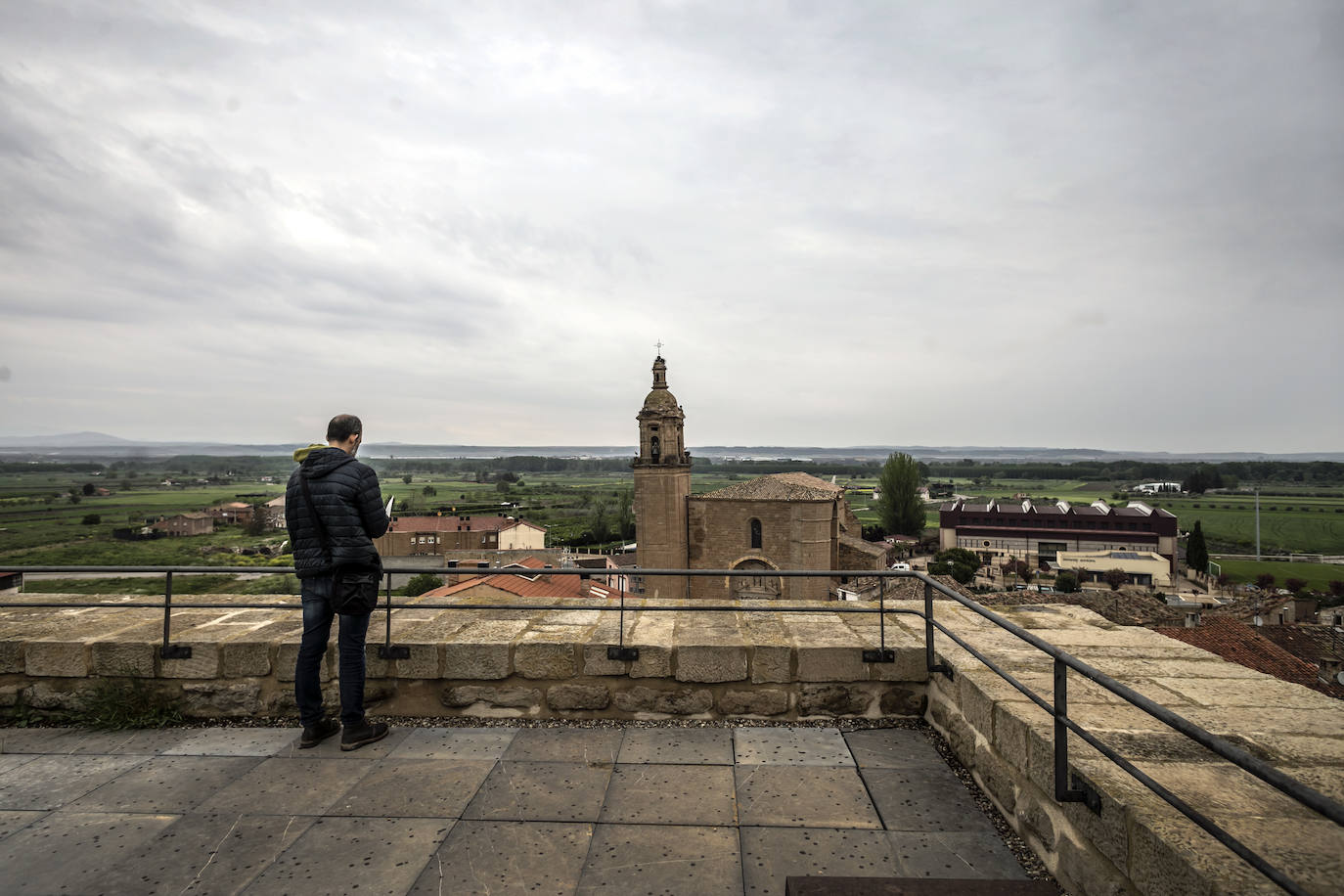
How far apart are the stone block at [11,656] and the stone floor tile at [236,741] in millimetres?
1320

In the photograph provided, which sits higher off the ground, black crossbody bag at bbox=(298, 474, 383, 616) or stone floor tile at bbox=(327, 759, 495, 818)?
black crossbody bag at bbox=(298, 474, 383, 616)

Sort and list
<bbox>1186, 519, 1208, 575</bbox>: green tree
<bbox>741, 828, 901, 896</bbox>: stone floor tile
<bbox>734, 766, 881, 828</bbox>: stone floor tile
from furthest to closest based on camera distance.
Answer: <bbox>1186, 519, 1208, 575</bbox>: green tree, <bbox>734, 766, 881, 828</bbox>: stone floor tile, <bbox>741, 828, 901, 896</bbox>: stone floor tile

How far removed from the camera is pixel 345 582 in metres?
3.25

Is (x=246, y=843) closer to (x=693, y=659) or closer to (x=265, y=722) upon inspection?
(x=265, y=722)

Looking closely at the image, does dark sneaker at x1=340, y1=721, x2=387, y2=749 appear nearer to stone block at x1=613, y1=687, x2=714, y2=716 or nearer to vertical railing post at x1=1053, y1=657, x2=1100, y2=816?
stone block at x1=613, y1=687, x2=714, y2=716

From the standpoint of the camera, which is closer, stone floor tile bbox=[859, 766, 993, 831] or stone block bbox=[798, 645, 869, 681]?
stone floor tile bbox=[859, 766, 993, 831]

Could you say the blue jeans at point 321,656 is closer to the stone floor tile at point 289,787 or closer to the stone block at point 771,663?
the stone floor tile at point 289,787

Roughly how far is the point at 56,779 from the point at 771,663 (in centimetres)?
381

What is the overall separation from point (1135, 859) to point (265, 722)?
4.42 m

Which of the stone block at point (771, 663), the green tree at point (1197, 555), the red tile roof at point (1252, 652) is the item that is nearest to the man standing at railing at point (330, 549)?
the stone block at point (771, 663)

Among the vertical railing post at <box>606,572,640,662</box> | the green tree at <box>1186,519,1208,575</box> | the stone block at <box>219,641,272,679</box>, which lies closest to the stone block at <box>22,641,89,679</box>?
the stone block at <box>219,641,272,679</box>

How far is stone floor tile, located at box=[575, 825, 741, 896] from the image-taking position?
2227 millimetres

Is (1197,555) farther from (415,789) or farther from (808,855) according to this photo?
(415,789)

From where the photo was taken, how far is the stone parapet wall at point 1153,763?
1679 mm
